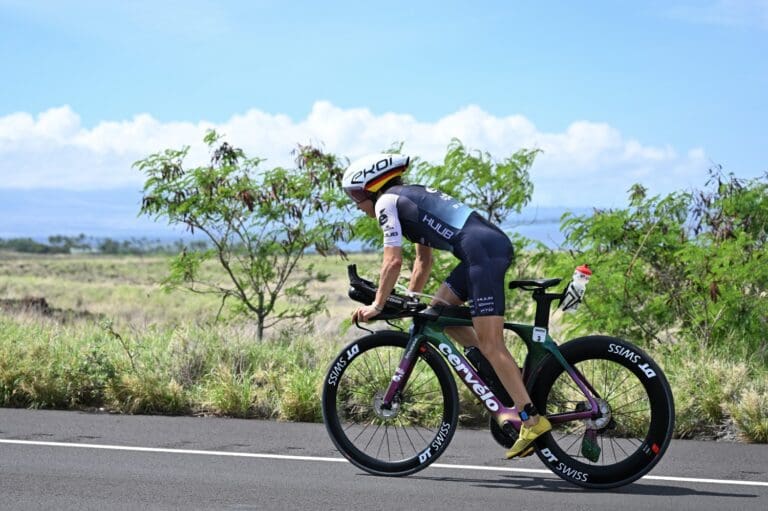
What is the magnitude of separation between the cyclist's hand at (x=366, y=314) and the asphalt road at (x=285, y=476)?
1.13 metres

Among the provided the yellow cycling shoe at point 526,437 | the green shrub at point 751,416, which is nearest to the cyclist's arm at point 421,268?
the yellow cycling shoe at point 526,437

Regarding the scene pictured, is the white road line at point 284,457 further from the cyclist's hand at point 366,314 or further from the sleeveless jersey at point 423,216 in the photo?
the sleeveless jersey at point 423,216

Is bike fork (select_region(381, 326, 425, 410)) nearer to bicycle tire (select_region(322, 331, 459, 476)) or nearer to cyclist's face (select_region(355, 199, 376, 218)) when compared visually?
bicycle tire (select_region(322, 331, 459, 476))

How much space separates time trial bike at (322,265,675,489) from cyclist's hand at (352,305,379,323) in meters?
0.11

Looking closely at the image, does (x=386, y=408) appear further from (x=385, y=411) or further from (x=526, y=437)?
(x=526, y=437)

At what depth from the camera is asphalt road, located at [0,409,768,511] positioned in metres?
7.00

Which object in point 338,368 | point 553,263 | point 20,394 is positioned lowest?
point 20,394

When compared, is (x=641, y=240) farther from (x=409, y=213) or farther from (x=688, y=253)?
(x=409, y=213)

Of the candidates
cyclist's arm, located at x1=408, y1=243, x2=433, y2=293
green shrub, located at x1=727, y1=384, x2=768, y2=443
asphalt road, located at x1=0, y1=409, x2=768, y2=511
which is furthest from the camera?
green shrub, located at x1=727, y1=384, x2=768, y2=443

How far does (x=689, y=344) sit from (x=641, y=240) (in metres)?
1.85

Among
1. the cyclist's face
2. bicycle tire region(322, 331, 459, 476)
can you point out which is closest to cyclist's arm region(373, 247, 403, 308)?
bicycle tire region(322, 331, 459, 476)

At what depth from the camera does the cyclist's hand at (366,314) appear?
7478 millimetres

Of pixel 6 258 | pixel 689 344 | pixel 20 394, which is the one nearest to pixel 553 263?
pixel 689 344

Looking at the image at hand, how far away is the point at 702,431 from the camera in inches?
379
